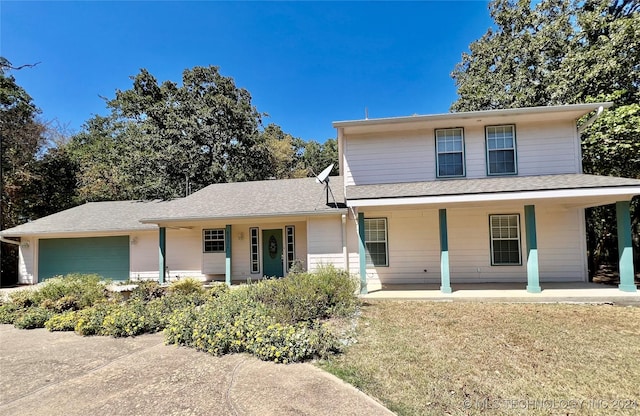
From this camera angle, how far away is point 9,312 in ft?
24.5

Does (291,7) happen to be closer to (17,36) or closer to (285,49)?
(285,49)

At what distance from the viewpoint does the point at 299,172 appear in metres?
32.8

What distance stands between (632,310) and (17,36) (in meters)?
19.2

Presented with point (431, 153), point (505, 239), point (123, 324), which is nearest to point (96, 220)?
point (123, 324)

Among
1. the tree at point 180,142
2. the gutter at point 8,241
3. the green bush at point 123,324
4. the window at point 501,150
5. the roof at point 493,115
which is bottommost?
the green bush at point 123,324

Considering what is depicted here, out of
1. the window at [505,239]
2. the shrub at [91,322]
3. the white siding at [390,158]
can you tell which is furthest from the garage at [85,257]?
the window at [505,239]

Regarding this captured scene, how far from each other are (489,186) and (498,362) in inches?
213

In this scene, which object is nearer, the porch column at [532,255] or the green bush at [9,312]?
the green bush at [9,312]

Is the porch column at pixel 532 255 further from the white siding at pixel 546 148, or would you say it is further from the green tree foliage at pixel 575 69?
the green tree foliage at pixel 575 69

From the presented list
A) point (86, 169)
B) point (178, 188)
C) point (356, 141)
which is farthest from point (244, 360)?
point (86, 169)

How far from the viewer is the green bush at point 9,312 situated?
7.16 m

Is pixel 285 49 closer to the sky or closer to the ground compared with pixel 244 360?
closer to the sky

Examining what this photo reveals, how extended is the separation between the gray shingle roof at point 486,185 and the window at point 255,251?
15.4ft

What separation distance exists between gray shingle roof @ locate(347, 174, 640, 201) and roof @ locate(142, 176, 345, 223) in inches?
60.7
